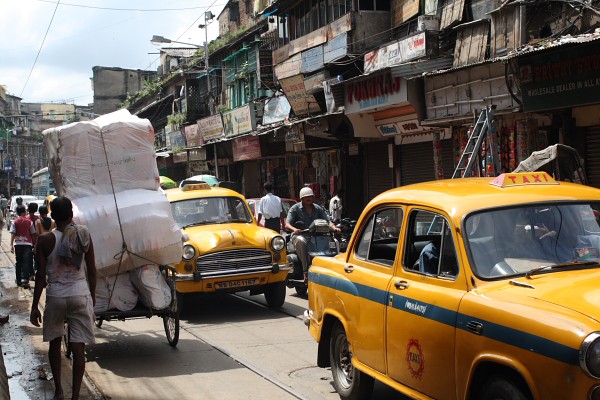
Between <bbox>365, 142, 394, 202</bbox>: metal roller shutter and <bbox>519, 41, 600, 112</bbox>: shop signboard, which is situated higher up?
<bbox>519, 41, 600, 112</bbox>: shop signboard

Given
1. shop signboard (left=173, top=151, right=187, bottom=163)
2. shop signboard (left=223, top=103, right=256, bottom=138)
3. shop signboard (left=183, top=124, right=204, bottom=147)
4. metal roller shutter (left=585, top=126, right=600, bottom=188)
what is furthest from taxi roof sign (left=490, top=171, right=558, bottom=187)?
shop signboard (left=173, top=151, right=187, bottom=163)

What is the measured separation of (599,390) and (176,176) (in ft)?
173

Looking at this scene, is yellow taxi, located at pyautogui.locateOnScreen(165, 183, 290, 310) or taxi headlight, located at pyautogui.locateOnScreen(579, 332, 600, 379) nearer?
taxi headlight, located at pyautogui.locateOnScreen(579, 332, 600, 379)

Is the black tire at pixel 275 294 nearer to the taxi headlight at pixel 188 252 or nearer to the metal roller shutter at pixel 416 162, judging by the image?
the taxi headlight at pixel 188 252

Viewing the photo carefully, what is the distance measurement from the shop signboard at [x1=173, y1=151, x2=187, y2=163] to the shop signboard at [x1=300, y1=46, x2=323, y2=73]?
19.0m

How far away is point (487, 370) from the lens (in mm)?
4293

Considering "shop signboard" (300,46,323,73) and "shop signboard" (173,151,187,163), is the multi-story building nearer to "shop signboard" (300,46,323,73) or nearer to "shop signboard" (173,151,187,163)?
"shop signboard" (300,46,323,73)

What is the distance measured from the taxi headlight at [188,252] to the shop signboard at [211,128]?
25.3 meters

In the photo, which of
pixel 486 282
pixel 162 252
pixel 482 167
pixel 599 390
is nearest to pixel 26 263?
pixel 162 252

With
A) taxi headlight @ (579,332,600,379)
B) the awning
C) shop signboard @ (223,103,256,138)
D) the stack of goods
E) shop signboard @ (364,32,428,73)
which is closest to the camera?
taxi headlight @ (579,332,600,379)

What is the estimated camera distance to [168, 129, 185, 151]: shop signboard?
44.5m

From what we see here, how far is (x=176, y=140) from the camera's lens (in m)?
46.0

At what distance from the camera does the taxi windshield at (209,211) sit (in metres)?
12.2

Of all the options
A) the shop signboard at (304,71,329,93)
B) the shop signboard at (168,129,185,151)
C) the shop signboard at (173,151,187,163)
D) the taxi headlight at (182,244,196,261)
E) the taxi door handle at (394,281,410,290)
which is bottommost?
the taxi headlight at (182,244,196,261)
